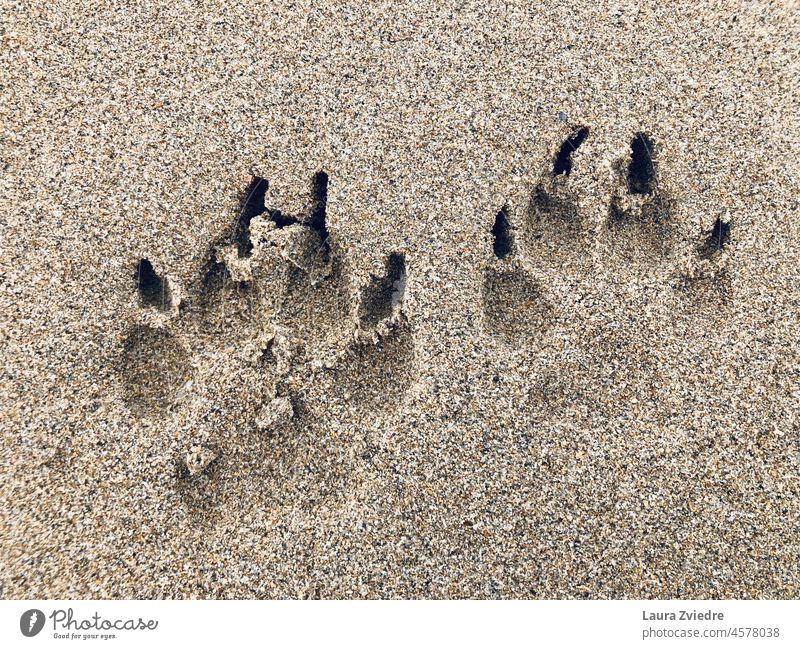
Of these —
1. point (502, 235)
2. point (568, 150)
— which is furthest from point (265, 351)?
point (568, 150)

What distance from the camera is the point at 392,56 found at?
1989mm

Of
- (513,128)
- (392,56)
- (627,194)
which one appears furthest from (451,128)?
(627,194)

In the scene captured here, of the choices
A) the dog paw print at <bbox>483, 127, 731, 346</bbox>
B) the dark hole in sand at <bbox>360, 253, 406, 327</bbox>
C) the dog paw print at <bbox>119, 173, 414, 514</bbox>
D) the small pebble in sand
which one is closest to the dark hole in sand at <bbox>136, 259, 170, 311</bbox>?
the dog paw print at <bbox>119, 173, 414, 514</bbox>

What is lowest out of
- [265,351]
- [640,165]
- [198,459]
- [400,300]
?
[198,459]

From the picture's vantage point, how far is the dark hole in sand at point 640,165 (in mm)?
1955

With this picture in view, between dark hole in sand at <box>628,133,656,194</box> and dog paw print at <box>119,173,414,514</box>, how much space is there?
37.4 inches

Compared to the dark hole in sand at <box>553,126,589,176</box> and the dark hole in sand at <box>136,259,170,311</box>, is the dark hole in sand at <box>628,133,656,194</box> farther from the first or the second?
the dark hole in sand at <box>136,259,170,311</box>

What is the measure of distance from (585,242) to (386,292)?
78 cm

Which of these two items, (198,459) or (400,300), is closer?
(198,459)

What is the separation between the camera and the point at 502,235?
194 cm

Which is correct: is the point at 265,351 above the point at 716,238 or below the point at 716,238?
below

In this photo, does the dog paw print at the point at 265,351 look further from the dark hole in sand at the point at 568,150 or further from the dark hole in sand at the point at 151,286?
the dark hole in sand at the point at 568,150

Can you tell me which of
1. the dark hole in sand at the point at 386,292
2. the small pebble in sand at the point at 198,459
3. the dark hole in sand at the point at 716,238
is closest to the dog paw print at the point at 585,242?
the dark hole in sand at the point at 716,238

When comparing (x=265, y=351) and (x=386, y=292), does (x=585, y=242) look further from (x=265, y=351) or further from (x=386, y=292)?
(x=265, y=351)
